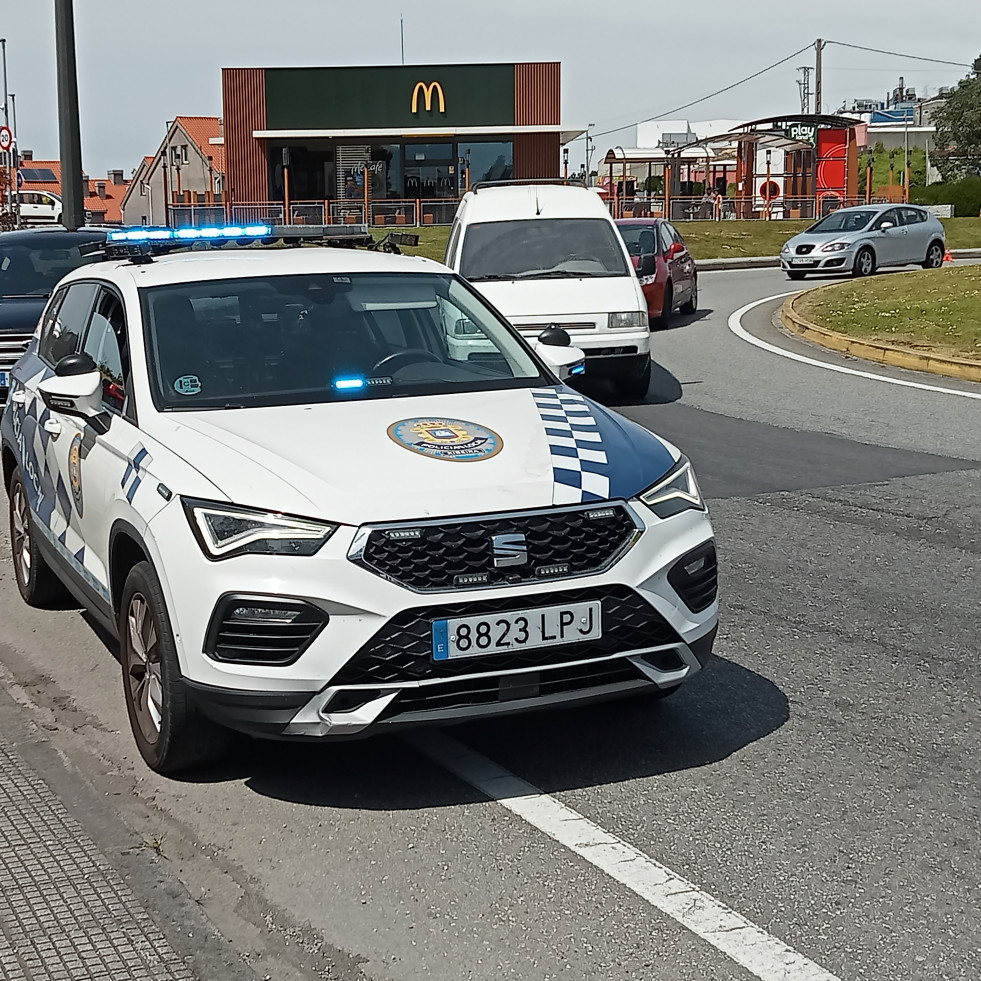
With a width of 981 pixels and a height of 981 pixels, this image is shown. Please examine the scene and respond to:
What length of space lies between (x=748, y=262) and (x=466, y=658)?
33.8 m

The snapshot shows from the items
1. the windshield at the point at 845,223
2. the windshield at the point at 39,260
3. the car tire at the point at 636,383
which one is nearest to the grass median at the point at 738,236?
the windshield at the point at 845,223

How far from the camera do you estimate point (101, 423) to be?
5465mm

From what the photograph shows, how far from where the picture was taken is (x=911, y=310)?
2008 cm

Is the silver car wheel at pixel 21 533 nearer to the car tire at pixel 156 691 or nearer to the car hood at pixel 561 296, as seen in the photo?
the car tire at pixel 156 691

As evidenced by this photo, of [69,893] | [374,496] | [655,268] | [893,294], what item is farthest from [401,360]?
[893,294]

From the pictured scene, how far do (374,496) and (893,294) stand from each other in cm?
1943

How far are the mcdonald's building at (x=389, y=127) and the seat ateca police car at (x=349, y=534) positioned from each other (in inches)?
1785

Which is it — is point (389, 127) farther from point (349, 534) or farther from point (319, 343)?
point (349, 534)

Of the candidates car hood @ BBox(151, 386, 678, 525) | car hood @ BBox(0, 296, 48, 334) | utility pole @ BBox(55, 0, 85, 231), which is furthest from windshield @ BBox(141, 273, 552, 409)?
utility pole @ BBox(55, 0, 85, 231)

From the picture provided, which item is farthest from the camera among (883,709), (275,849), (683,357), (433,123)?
(433,123)

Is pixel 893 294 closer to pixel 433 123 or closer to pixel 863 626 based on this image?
pixel 863 626

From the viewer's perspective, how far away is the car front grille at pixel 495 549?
14.0 ft

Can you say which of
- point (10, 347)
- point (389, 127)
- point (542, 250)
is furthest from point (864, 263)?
point (389, 127)

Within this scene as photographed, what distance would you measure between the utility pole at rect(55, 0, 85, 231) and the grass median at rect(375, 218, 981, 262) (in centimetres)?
1666
